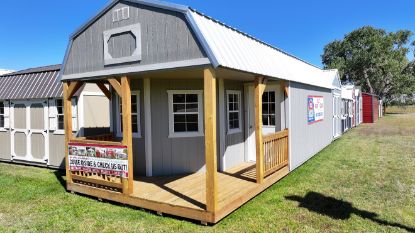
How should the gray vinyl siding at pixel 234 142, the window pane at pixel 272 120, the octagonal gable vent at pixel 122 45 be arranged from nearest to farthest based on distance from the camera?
1. the octagonal gable vent at pixel 122 45
2. the gray vinyl siding at pixel 234 142
3. the window pane at pixel 272 120

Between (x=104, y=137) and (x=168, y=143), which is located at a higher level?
(x=104, y=137)

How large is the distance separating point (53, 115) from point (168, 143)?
4282 millimetres

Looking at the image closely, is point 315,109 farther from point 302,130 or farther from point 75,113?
point 75,113

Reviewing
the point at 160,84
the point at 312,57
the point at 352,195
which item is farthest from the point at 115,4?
the point at 312,57

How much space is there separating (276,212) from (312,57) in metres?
63.1

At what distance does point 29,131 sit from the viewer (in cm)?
1019

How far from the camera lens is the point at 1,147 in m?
11.1

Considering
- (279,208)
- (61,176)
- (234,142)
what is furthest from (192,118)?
(61,176)

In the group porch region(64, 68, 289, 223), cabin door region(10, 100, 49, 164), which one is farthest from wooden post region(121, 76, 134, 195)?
cabin door region(10, 100, 49, 164)

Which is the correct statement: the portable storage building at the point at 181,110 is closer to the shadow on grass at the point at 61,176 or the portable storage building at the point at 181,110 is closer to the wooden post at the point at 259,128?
the wooden post at the point at 259,128

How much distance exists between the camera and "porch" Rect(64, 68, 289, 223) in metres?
4.93

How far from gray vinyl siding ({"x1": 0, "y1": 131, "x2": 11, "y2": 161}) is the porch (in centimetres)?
518

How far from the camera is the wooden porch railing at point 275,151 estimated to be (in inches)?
280

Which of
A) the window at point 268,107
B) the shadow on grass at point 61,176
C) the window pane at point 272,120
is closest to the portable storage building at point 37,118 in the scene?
the shadow on grass at point 61,176
